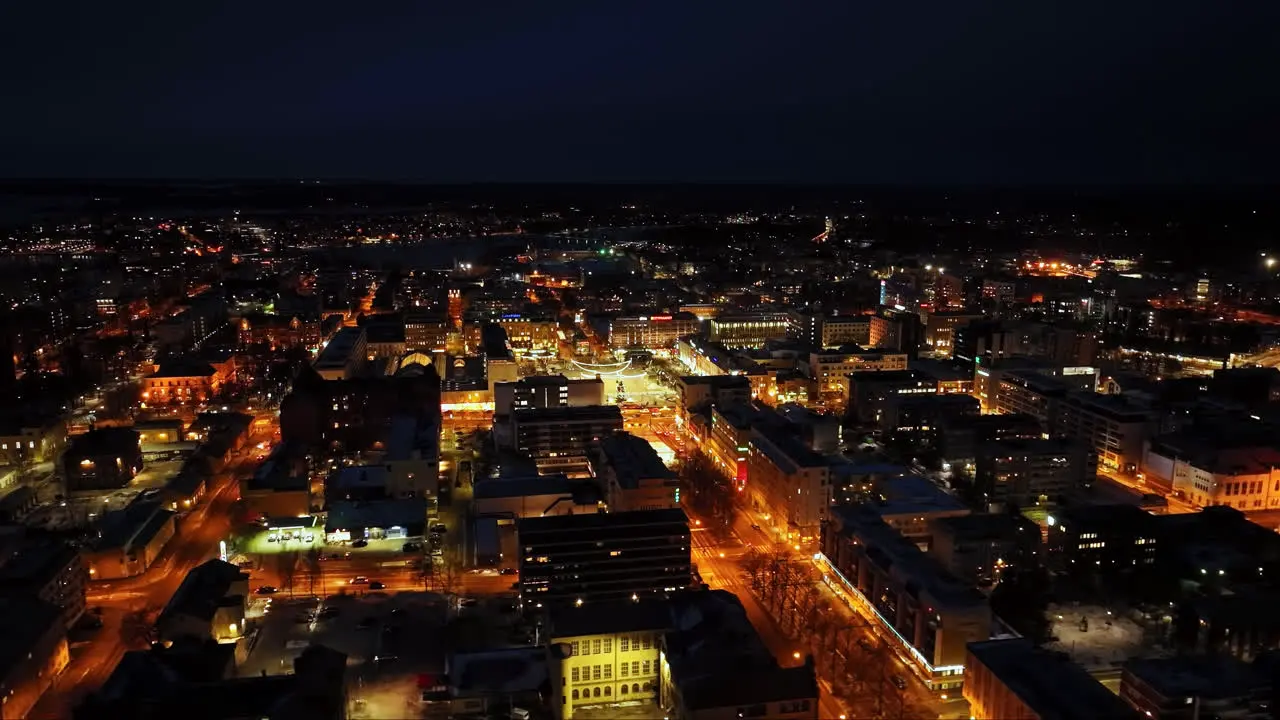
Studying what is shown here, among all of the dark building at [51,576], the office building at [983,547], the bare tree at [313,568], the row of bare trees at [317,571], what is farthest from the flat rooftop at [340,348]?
the office building at [983,547]

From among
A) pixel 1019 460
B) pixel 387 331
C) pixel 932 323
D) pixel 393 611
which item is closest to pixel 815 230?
pixel 932 323

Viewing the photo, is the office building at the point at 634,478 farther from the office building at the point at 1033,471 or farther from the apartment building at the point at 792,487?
the office building at the point at 1033,471

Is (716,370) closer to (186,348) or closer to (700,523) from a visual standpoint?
(700,523)

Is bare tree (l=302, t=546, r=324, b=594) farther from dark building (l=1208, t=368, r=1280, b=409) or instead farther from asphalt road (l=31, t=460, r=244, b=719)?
dark building (l=1208, t=368, r=1280, b=409)

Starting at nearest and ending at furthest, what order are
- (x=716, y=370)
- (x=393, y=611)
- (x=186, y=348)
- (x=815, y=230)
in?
(x=393, y=611) → (x=716, y=370) → (x=186, y=348) → (x=815, y=230)

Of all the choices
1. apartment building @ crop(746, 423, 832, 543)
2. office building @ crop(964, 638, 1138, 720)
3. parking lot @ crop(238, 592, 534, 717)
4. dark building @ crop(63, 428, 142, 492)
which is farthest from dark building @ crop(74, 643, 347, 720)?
dark building @ crop(63, 428, 142, 492)

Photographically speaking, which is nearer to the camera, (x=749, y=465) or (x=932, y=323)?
(x=749, y=465)

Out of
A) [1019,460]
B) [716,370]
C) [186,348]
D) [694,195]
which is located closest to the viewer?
[1019,460]
